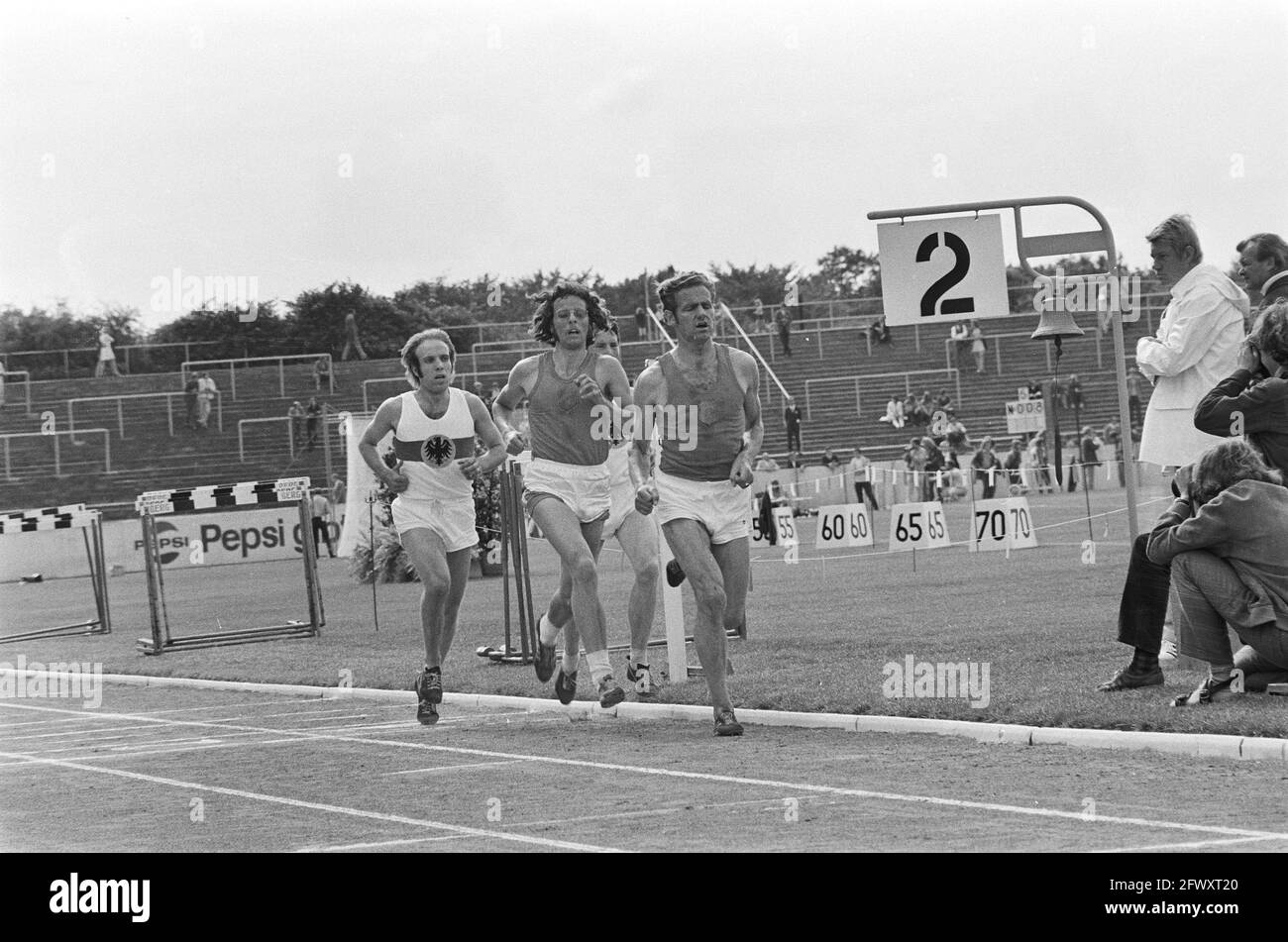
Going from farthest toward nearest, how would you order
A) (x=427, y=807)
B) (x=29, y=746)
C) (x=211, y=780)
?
1. (x=29, y=746)
2. (x=211, y=780)
3. (x=427, y=807)

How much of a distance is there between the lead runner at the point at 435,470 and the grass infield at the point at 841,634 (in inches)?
42.3

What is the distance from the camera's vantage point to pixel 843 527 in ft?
91.4

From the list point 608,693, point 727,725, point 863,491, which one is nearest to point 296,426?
point 863,491

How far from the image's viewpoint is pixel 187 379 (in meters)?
51.0

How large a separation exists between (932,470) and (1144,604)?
3227 centimetres

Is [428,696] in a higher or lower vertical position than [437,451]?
lower

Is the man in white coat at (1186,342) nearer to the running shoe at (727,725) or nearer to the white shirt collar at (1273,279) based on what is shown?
the white shirt collar at (1273,279)

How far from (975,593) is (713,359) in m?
9.55

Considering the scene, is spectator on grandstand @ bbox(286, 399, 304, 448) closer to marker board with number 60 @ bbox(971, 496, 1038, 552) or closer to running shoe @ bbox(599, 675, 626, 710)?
marker board with number 60 @ bbox(971, 496, 1038, 552)

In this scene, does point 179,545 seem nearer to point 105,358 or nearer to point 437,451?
point 105,358

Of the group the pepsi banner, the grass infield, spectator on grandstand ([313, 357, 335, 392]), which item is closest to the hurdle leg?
the grass infield
